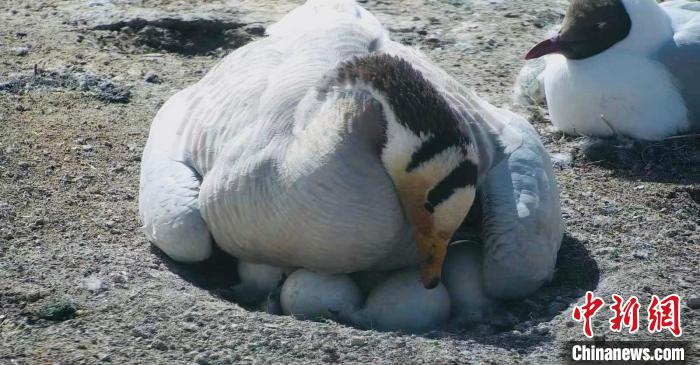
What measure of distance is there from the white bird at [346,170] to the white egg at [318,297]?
0.19ft

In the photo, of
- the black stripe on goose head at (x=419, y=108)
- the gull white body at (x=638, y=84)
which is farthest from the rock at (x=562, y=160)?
the black stripe on goose head at (x=419, y=108)

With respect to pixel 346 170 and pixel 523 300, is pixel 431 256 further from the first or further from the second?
pixel 523 300

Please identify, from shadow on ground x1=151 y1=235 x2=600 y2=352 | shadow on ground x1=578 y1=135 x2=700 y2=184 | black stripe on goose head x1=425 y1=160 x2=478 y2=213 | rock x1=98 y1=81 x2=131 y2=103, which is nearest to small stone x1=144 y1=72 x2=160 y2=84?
rock x1=98 y1=81 x2=131 y2=103

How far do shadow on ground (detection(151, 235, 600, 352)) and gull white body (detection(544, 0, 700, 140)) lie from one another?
1585 millimetres

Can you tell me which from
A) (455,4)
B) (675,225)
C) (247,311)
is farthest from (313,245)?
(455,4)

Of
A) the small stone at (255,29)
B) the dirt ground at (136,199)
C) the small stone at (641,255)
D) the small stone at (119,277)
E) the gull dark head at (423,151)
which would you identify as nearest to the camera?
the gull dark head at (423,151)

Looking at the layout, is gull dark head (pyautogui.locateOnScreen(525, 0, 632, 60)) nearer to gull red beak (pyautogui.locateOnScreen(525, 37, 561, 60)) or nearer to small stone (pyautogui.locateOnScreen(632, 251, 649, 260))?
gull red beak (pyautogui.locateOnScreen(525, 37, 561, 60))

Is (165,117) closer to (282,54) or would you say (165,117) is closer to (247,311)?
(282,54)

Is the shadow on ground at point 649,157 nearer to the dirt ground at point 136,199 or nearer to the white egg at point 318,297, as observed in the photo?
the dirt ground at point 136,199

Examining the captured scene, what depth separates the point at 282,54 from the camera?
6367mm

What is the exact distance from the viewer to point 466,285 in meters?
5.77

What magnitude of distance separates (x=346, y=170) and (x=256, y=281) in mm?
916

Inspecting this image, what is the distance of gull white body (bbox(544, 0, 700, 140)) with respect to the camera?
24.9 feet

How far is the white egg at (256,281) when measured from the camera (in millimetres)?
5879
